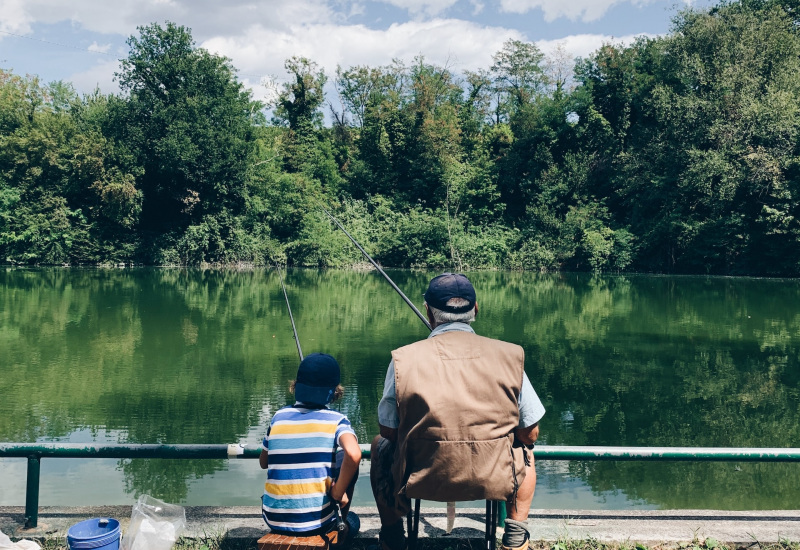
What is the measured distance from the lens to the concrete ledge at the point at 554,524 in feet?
10.2

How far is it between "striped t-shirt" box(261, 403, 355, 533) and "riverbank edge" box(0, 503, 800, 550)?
0.53 m

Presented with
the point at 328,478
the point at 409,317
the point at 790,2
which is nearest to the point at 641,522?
the point at 328,478

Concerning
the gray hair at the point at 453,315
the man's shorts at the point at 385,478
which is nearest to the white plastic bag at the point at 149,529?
the man's shorts at the point at 385,478

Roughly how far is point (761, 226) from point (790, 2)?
11495 mm

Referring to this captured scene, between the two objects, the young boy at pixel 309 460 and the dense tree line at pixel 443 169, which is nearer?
the young boy at pixel 309 460

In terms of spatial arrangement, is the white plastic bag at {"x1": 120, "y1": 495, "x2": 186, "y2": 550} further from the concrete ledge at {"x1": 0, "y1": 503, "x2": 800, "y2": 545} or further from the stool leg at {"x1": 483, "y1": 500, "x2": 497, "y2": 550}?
the stool leg at {"x1": 483, "y1": 500, "x2": 497, "y2": 550}

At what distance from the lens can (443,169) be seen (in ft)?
120

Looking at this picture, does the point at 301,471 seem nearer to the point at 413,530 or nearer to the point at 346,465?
the point at 346,465

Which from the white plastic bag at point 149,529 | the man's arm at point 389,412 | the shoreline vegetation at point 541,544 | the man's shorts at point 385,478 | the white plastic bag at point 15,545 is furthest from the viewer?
the shoreline vegetation at point 541,544

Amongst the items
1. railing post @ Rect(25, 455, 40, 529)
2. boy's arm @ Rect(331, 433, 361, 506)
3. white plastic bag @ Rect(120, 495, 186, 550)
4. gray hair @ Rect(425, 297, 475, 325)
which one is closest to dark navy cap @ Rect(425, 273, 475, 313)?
gray hair @ Rect(425, 297, 475, 325)

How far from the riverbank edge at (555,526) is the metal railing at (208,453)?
0.99 feet

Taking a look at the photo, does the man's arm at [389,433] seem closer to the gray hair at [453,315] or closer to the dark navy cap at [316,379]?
the dark navy cap at [316,379]

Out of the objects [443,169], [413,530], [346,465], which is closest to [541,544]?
[413,530]

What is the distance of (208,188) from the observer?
3306 cm
